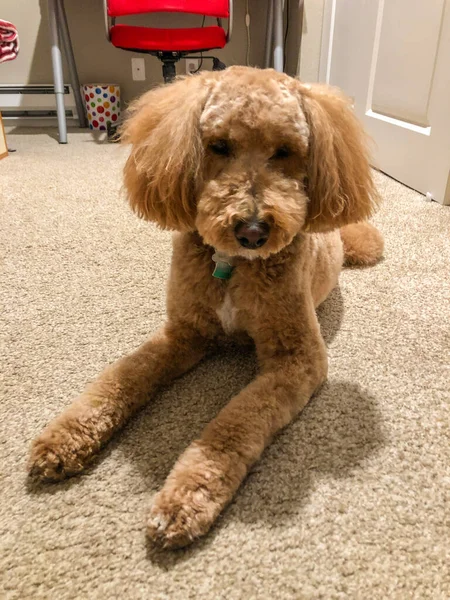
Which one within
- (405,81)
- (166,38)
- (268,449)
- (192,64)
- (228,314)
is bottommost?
(268,449)

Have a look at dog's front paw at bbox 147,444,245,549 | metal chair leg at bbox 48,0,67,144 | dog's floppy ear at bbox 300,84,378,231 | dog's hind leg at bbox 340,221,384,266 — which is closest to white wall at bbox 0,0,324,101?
metal chair leg at bbox 48,0,67,144

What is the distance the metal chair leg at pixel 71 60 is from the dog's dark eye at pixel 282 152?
8.46ft

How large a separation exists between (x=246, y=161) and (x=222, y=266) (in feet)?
0.65

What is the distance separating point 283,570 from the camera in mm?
592

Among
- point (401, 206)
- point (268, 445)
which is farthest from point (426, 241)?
point (268, 445)

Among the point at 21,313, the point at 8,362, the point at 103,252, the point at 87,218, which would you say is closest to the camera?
the point at 8,362

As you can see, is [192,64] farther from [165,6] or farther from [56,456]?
[56,456]

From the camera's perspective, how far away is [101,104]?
318 cm

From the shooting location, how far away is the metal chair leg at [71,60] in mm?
2879

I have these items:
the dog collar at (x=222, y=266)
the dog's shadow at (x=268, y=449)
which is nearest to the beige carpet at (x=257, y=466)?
the dog's shadow at (x=268, y=449)

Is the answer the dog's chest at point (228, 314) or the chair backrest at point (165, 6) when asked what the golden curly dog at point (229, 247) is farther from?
the chair backrest at point (165, 6)

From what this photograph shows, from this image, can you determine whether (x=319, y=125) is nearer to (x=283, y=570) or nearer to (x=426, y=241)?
(x=283, y=570)

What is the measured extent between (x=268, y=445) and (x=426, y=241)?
3.53ft

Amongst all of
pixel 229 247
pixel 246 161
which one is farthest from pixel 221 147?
pixel 229 247
